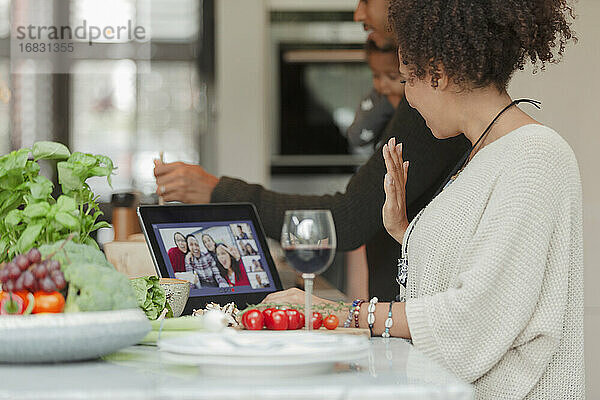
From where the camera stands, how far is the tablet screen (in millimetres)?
1934

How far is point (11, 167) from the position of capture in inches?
57.2

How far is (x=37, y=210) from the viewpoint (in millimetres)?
1369

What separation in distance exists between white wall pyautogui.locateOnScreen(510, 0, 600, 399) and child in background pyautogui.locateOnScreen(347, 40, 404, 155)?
396 mm

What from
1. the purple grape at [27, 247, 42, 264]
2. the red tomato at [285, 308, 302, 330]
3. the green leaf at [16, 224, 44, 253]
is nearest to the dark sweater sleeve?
the red tomato at [285, 308, 302, 330]

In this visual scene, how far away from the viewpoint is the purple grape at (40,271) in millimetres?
1201

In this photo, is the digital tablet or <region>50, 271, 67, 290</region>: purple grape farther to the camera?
the digital tablet

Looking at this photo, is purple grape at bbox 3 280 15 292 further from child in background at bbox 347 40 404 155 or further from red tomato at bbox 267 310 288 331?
child in background at bbox 347 40 404 155

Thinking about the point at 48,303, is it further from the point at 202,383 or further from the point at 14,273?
the point at 202,383

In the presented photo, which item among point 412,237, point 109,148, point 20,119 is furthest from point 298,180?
point 412,237

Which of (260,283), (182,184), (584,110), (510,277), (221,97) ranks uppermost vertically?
(221,97)

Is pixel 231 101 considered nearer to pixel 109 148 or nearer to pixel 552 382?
pixel 109 148

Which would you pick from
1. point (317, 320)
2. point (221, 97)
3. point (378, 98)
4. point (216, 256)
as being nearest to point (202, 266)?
point (216, 256)

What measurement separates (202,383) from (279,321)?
0.46m

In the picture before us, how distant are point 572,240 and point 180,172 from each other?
1.24m
